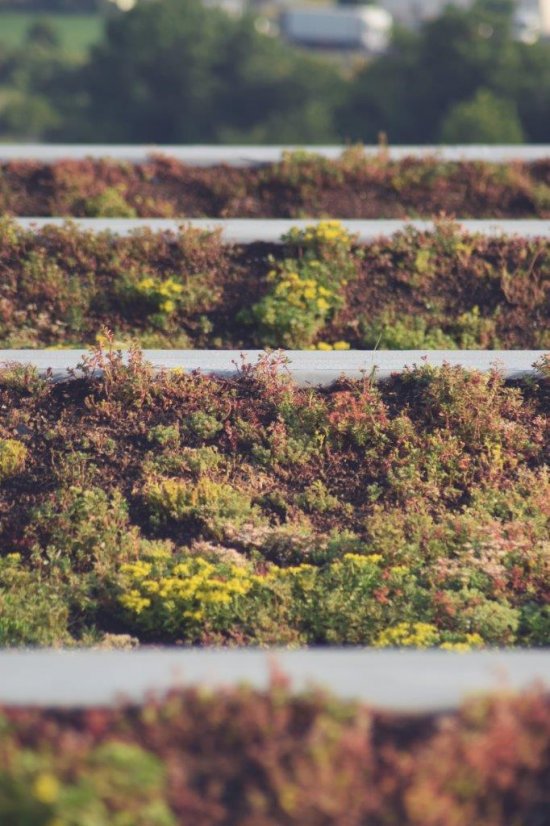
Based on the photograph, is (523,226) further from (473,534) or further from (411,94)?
(411,94)

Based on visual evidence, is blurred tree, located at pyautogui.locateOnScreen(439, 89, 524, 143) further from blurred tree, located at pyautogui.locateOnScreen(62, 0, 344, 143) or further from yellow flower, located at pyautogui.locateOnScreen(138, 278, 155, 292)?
yellow flower, located at pyautogui.locateOnScreen(138, 278, 155, 292)

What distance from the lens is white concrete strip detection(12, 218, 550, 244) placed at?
1148cm

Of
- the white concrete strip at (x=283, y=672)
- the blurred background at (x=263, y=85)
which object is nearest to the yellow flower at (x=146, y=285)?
the white concrete strip at (x=283, y=672)

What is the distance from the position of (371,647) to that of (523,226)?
21.0 ft

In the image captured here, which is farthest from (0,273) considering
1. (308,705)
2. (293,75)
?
(293,75)

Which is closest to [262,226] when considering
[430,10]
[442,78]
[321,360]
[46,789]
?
[321,360]

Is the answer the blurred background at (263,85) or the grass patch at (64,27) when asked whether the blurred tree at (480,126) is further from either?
the grass patch at (64,27)

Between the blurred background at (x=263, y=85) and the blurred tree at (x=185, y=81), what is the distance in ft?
0.25

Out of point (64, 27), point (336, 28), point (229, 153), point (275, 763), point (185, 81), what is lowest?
point (64, 27)

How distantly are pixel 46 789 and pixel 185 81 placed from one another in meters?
77.3

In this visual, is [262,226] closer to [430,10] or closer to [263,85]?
[263,85]

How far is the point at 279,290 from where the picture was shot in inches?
415

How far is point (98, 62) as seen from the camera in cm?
7944

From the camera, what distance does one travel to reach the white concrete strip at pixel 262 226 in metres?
11.5
